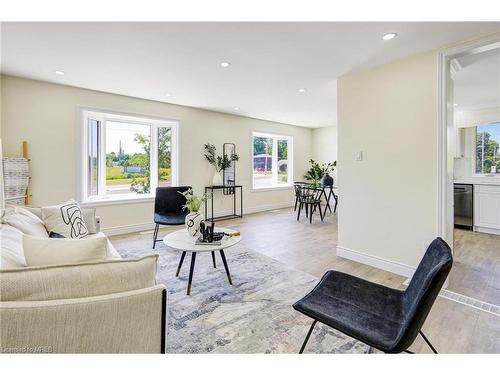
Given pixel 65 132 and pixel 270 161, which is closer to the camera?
pixel 65 132

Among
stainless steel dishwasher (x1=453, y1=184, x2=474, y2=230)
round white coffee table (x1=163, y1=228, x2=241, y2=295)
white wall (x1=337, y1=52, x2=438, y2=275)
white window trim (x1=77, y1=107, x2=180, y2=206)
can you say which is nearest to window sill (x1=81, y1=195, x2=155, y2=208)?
white window trim (x1=77, y1=107, x2=180, y2=206)

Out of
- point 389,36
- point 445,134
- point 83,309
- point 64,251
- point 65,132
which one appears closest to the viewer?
point 83,309

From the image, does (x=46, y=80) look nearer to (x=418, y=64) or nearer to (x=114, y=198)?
(x=114, y=198)

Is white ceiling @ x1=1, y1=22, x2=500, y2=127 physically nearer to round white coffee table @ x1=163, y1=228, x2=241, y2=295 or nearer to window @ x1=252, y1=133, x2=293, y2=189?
round white coffee table @ x1=163, y1=228, x2=241, y2=295

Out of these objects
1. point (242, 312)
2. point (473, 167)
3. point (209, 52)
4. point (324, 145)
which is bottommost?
point (242, 312)

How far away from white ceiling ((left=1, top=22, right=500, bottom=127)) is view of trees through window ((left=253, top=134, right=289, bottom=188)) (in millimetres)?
2788

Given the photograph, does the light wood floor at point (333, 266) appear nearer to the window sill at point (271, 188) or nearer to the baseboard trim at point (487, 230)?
the window sill at point (271, 188)

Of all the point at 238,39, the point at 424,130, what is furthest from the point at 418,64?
the point at 238,39

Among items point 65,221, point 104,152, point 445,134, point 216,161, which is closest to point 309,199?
point 216,161

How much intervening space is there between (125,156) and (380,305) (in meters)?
4.54

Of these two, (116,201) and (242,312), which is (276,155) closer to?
(116,201)

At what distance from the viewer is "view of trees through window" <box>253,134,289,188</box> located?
22.3 feet

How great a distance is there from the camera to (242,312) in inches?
80.5

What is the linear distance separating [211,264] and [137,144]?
2.97 metres
